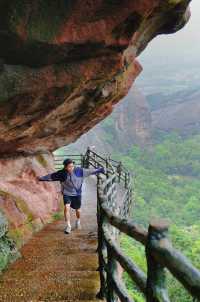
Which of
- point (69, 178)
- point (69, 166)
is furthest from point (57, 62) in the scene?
point (69, 178)

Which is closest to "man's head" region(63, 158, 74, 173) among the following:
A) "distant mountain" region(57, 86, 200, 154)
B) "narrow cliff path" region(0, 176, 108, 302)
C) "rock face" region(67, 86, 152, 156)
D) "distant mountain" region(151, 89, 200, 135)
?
"narrow cliff path" region(0, 176, 108, 302)

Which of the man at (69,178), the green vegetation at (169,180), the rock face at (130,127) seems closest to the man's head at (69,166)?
the man at (69,178)

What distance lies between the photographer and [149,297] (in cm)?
291

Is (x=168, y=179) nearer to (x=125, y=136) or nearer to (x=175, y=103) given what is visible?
(x=125, y=136)

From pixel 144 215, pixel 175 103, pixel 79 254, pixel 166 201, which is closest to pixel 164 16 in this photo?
pixel 79 254

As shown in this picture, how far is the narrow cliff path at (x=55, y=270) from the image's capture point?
5.66 m

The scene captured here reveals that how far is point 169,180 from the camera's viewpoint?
90812 mm

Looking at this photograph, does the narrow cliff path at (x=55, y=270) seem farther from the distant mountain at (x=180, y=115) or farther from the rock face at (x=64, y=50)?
the distant mountain at (x=180, y=115)

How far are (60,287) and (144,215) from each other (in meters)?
62.3

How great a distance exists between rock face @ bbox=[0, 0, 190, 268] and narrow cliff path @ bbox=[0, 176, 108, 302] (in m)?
0.99

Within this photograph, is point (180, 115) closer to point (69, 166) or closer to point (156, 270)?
point (69, 166)

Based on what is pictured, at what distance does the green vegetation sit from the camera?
6986 centimetres

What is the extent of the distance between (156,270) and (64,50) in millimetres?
6559

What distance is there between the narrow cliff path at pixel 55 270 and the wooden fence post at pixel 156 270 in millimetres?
2684
